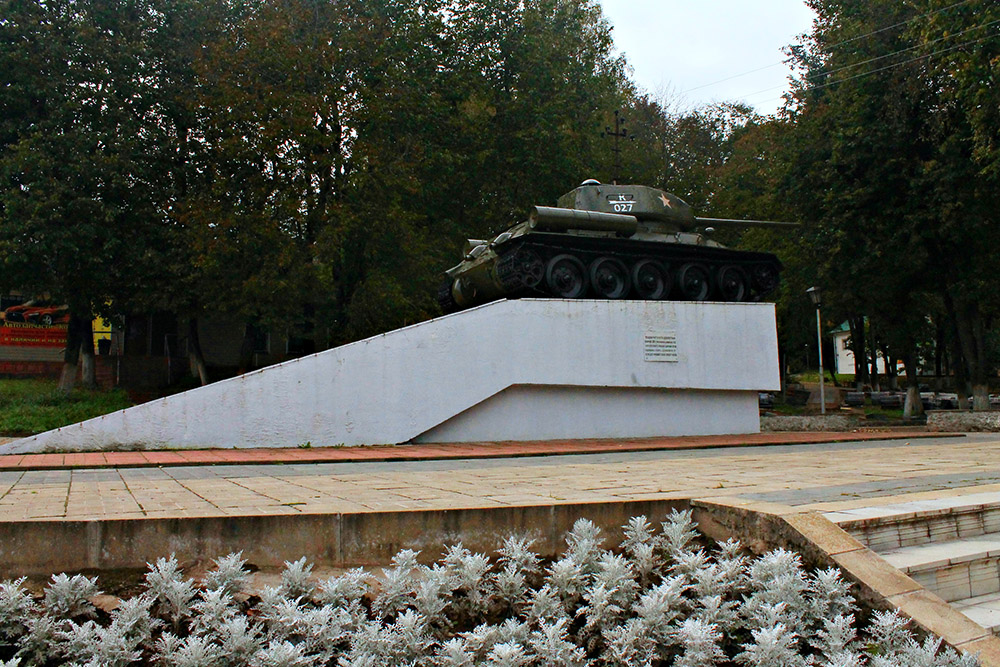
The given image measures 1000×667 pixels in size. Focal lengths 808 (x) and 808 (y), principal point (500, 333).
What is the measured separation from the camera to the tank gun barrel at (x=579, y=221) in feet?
45.5

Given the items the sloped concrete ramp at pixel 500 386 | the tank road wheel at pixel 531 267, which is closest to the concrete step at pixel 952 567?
the sloped concrete ramp at pixel 500 386

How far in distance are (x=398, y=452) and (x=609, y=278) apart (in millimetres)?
5761

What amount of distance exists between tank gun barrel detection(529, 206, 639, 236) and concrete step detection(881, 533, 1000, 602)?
33.4 ft

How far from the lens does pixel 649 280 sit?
14.9 metres

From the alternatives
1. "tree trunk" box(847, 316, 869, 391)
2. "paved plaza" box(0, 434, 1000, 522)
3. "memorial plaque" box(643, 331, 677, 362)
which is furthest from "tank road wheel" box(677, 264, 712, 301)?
"tree trunk" box(847, 316, 869, 391)

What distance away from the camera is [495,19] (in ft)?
79.0

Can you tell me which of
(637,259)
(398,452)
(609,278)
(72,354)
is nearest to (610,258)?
(609,278)

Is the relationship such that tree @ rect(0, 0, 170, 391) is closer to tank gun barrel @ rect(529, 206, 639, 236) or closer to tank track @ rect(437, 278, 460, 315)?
tank track @ rect(437, 278, 460, 315)

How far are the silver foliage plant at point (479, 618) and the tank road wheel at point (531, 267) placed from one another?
991cm

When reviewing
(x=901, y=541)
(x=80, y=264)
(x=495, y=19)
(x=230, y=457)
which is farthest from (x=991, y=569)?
(x=495, y=19)

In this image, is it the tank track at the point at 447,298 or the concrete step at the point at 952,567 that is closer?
the concrete step at the point at 952,567

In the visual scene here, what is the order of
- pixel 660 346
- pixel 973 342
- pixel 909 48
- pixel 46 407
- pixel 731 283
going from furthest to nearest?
pixel 973 342
pixel 909 48
pixel 731 283
pixel 46 407
pixel 660 346

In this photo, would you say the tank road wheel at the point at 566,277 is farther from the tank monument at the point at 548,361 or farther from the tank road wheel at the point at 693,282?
the tank road wheel at the point at 693,282

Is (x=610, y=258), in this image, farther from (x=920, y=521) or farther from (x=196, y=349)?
(x=196, y=349)
